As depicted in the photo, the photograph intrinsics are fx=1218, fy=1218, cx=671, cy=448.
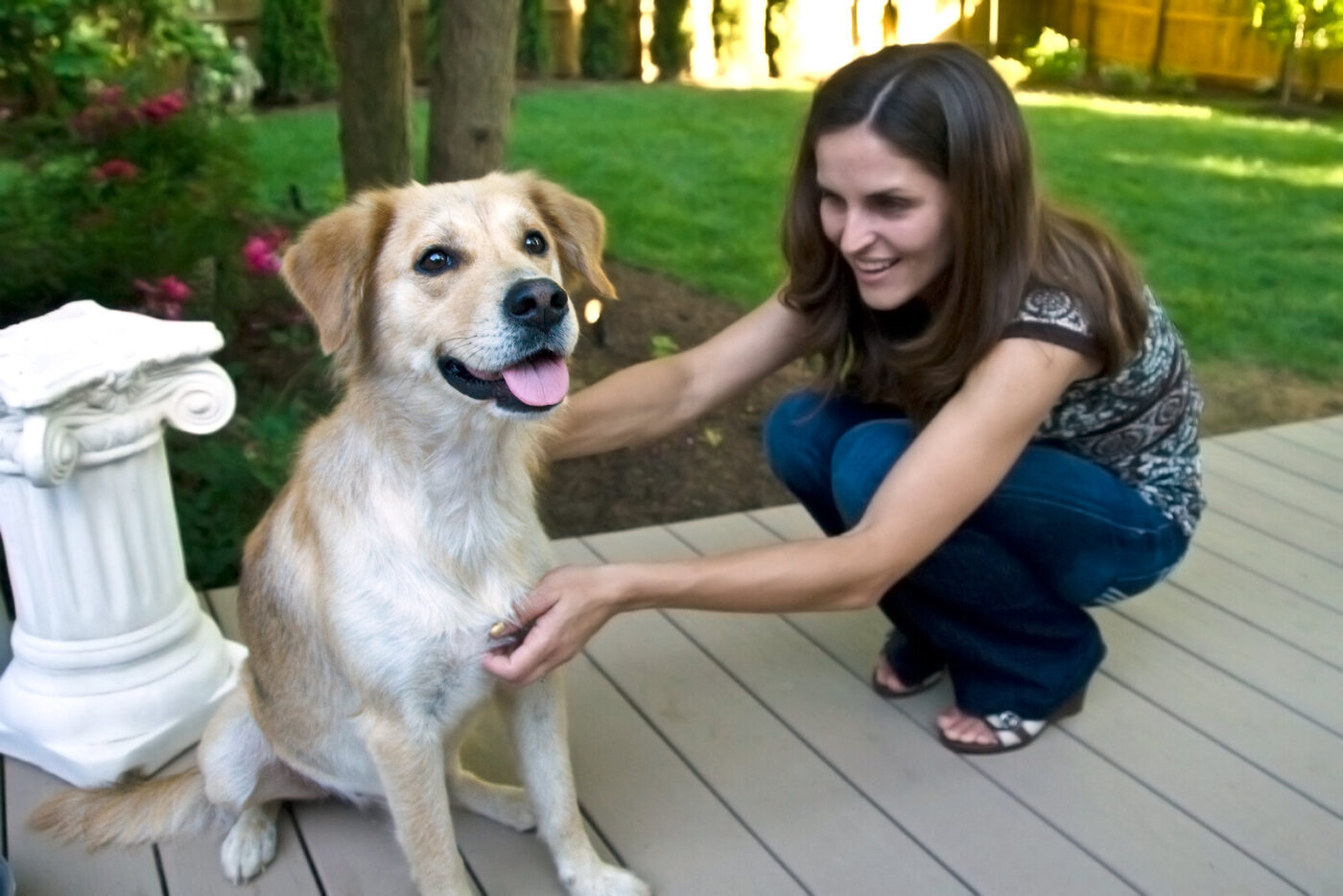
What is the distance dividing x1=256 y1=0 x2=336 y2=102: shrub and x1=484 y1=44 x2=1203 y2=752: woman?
744 centimetres

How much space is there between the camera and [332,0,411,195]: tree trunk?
12.8 ft

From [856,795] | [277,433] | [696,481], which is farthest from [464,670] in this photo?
[696,481]

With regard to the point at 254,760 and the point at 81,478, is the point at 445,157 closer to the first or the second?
the point at 81,478

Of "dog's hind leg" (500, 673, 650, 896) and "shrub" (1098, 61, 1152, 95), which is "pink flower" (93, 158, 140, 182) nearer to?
"dog's hind leg" (500, 673, 650, 896)

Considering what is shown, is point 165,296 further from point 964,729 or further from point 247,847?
point 964,729

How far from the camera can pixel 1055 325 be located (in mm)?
2109

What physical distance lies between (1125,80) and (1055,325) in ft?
33.8

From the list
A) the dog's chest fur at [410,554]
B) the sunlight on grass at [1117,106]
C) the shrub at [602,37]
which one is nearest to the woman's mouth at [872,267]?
the dog's chest fur at [410,554]

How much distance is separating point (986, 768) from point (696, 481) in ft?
5.65

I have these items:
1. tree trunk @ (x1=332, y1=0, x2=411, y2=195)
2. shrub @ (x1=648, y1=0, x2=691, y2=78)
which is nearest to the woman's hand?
tree trunk @ (x1=332, y1=0, x2=411, y2=195)

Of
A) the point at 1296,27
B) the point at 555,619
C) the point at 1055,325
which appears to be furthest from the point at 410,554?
the point at 1296,27

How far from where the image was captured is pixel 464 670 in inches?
72.1

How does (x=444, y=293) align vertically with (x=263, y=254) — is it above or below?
above

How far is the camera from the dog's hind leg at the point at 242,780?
208cm
